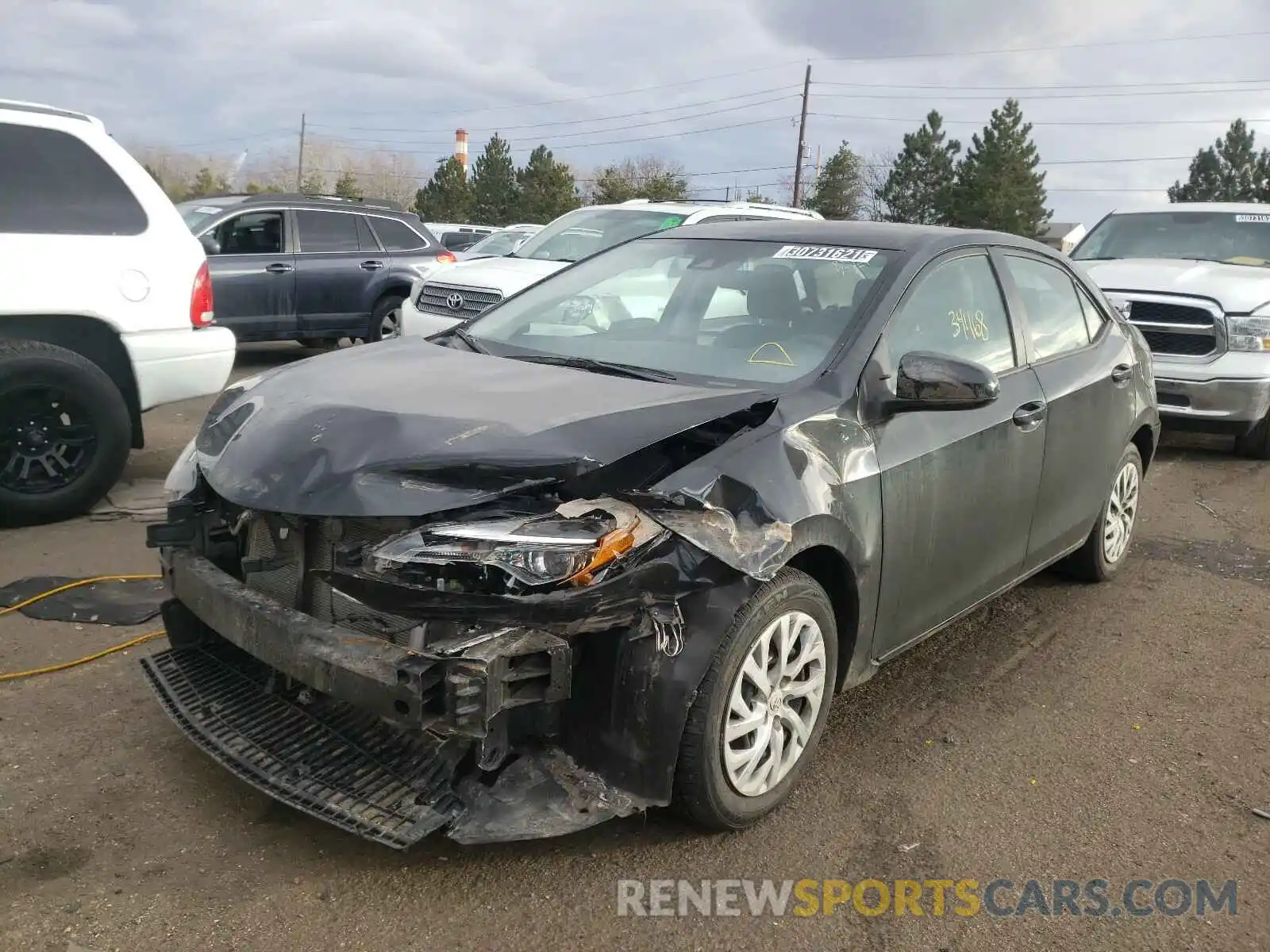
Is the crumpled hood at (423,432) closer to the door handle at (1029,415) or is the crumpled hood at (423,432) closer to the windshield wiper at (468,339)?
the windshield wiper at (468,339)

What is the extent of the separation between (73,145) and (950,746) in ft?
17.0

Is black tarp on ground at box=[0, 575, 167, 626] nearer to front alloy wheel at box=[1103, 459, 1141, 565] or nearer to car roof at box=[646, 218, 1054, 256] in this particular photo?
car roof at box=[646, 218, 1054, 256]

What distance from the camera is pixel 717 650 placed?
2.73 meters

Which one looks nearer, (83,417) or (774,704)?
(774,704)

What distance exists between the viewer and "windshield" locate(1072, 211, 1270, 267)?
372 inches

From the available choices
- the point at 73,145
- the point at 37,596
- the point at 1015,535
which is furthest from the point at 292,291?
the point at 1015,535

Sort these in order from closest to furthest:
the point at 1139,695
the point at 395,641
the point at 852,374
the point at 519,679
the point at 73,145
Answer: the point at 519,679
the point at 395,641
the point at 852,374
the point at 1139,695
the point at 73,145

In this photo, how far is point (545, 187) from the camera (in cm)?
4934

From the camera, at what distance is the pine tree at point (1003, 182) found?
5528cm

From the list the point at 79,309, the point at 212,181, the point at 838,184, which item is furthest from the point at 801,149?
the point at 79,309

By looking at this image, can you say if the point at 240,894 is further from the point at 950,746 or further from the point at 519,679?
the point at 950,746

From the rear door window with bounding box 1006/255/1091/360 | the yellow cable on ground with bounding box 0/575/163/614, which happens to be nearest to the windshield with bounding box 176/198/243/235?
the yellow cable on ground with bounding box 0/575/163/614

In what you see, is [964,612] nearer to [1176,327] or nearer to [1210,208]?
[1176,327]

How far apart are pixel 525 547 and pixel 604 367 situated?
44.7 inches
